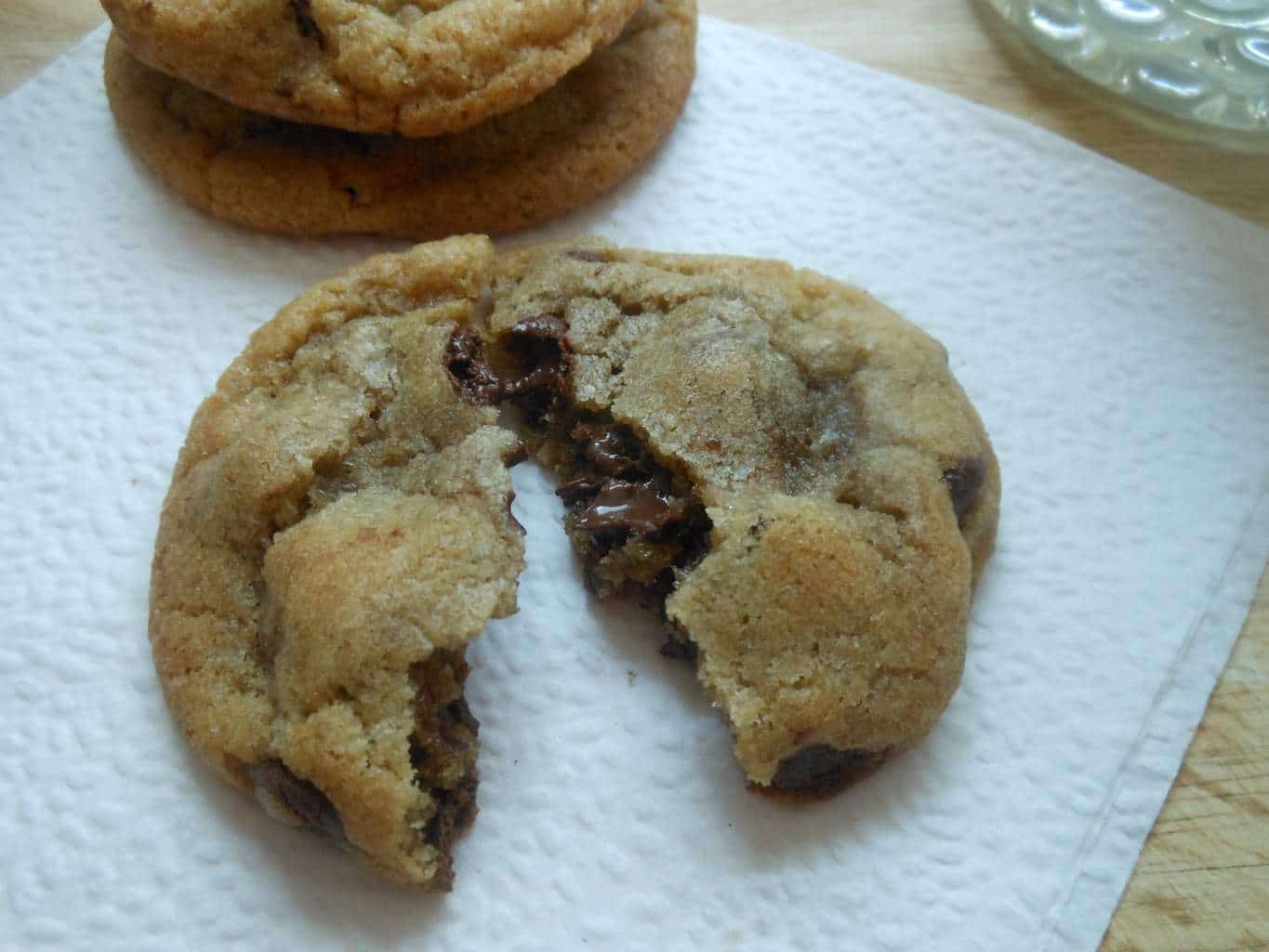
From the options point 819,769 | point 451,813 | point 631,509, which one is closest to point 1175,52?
point 631,509

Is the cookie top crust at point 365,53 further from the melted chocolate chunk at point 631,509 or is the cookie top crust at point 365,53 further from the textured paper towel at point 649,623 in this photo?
the melted chocolate chunk at point 631,509

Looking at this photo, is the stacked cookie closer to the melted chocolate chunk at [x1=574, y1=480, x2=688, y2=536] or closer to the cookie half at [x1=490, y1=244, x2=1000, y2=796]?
the cookie half at [x1=490, y1=244, x2=1000, y2=796]

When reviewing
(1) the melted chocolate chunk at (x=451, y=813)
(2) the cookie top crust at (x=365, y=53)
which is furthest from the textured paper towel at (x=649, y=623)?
(2) the cookie top crust at (x=365, y=53)

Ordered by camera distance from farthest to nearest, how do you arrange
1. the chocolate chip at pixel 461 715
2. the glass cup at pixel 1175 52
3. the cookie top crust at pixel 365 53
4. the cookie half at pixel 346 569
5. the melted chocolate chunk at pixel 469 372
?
the glass cup at pixel 1175 52 < the cookie top crust at pixel 365 53 < the melted chocolate chunk at pixel 469 372 < the chocolate chip at pixel 461 715 < the cookie half at pixel 346 569

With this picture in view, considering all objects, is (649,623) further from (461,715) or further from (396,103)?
(396,103)

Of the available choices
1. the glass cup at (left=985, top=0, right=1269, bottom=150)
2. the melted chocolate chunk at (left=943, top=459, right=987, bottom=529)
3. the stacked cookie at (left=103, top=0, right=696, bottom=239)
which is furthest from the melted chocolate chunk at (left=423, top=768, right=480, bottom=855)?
the glass cup at (left=985, top=0, right=1269, bottom=150)

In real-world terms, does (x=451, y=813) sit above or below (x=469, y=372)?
below

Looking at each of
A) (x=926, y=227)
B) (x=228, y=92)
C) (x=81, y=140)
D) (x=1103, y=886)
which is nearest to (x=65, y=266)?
(x=81, y=140)
